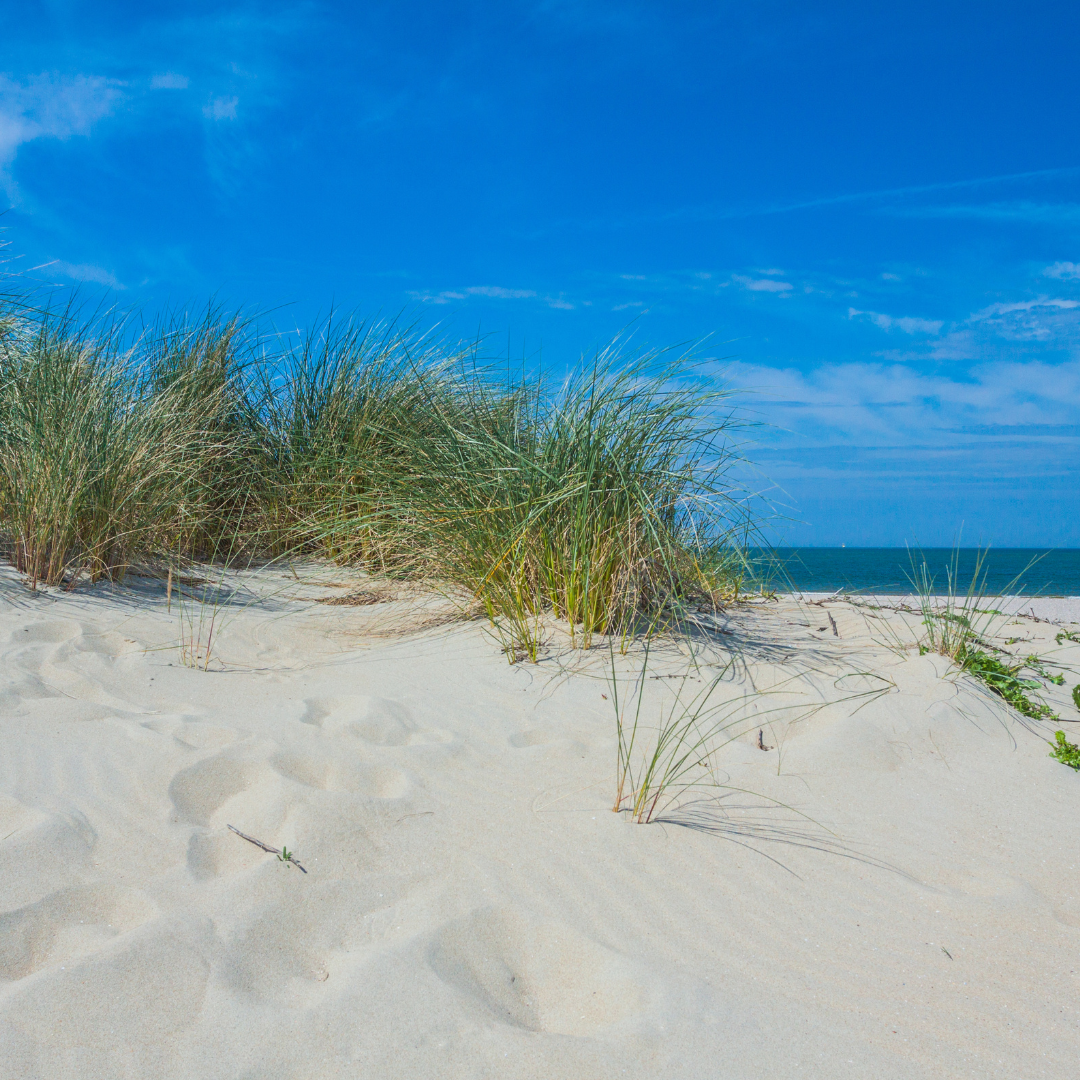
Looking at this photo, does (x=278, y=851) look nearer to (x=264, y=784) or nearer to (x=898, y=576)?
(x=264, y=784)

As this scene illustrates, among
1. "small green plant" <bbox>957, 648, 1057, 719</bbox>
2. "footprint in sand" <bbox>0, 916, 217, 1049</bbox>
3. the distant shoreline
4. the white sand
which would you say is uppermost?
the distant shoreline

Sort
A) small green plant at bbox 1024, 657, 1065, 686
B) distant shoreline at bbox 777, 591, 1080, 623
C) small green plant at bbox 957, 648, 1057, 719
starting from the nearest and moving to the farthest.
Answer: small green plant at bbox 957, 648, 1057, 719 < small green plant at bbox 1024, 657, 1065, 686 < distant shoreline at bbox 777, 591, 1080, 623

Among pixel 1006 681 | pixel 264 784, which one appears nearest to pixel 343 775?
pixel 264 784

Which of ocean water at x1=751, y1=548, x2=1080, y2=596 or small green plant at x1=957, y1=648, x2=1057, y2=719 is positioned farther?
ocean water at x1=751, y1=548, x2=1080, y2=596

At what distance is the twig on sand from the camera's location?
1626mm

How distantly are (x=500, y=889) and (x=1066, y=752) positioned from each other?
2029mm

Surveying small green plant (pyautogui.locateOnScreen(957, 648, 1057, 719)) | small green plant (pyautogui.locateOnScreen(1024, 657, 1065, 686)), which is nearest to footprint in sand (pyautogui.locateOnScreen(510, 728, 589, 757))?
small green plant (pyautogui.locateOnScreen(957, 648, 1057, 719))

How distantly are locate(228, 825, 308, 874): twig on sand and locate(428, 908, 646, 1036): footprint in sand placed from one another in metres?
0.37

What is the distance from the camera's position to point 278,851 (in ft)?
5.49

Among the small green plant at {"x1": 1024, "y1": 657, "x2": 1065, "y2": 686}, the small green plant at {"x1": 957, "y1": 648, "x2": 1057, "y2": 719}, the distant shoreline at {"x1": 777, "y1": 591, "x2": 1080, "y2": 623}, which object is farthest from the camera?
the distant shoreline at {"x1": 777, "y1": 591, "x2": 1080, "y2": 623}

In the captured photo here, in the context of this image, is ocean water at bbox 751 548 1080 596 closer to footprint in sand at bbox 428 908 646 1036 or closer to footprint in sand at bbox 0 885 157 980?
footprint in sand at bbox 428 908 646 1036

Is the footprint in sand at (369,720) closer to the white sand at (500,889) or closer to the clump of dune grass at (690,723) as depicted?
the white sand at (500,889)

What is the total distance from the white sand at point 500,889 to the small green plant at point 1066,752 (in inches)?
2.3

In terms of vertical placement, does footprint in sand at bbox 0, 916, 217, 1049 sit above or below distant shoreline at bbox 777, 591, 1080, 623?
below
